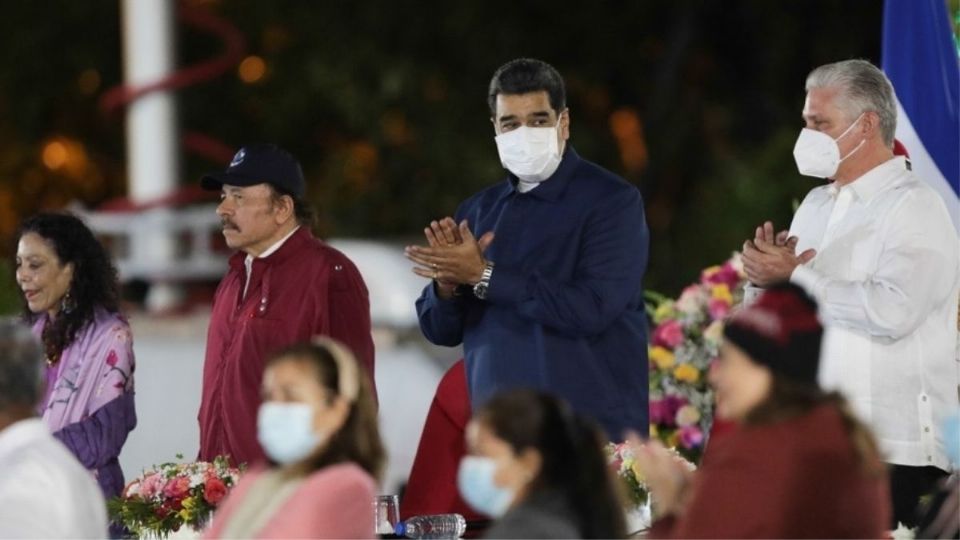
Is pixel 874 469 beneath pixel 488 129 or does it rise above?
beneath

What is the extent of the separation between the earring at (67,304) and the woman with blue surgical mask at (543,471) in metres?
2.91

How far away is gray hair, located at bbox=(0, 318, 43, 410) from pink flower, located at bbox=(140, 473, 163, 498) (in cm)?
149

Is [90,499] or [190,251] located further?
[190,251]

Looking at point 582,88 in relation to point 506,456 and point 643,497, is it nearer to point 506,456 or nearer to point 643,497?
point 643,497

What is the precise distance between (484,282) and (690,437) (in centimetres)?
306

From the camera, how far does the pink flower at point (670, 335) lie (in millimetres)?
10750

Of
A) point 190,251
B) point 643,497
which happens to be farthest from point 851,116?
point 190,251

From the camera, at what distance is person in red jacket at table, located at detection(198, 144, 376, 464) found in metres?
7.96

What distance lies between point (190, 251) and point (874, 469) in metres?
11.9

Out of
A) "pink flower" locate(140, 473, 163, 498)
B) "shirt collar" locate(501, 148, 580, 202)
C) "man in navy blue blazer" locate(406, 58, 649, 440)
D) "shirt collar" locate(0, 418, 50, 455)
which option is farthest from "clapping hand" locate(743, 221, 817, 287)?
"shirt collar" locate(0, 418, 50, 455)

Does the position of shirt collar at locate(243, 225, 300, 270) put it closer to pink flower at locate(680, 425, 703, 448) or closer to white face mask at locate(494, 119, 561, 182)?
white face mask at locate(494, 119, 561, 182)

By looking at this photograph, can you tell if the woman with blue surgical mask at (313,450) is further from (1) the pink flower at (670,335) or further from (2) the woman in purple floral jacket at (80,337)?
(1) the pink flower at (670,335)

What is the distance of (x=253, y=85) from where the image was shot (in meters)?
23.2

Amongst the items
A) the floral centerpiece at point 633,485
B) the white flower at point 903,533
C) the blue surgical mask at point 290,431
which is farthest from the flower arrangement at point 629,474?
the blue surgical mask at point 290,431
